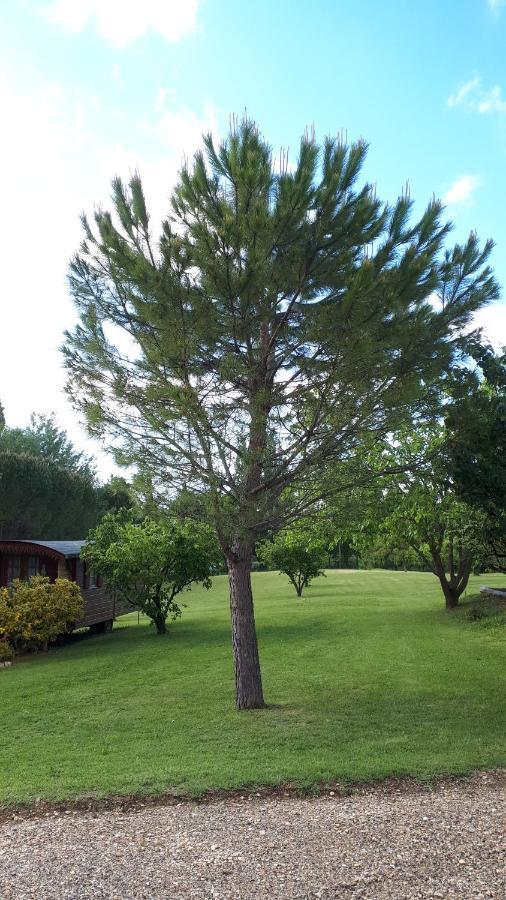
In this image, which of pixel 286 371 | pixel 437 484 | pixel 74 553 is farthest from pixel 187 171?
pixel 74 553

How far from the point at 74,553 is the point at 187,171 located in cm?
1121

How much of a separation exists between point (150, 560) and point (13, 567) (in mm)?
4067

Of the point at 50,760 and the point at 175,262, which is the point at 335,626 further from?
the point at 175,262

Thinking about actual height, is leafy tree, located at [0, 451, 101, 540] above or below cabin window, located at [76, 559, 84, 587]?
above

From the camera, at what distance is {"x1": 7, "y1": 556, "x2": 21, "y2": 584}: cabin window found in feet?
52.5

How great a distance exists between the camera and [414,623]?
50.7 feet

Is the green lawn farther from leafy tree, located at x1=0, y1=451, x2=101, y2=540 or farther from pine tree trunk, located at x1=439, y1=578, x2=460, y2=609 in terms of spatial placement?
leafy tree, located at x1=0, y1=451, x2=101, y2=540

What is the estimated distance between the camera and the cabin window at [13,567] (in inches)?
630

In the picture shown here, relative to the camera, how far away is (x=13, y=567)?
1608 centimetres

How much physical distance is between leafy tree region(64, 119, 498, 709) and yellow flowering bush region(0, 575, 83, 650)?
7295 mm

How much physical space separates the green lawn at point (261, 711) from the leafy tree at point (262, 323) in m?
2.36

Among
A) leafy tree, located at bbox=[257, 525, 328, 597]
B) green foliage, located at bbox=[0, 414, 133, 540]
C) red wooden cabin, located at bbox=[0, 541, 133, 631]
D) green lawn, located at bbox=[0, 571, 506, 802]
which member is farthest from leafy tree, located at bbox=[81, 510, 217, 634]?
green foliage, located at bbox=[0, 414, 133, 540]

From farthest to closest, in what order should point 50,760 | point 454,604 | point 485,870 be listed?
1. point 454,604
2. point 50,760
3. point 485,870

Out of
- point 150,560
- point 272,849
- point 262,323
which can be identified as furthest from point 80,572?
point 272,849
